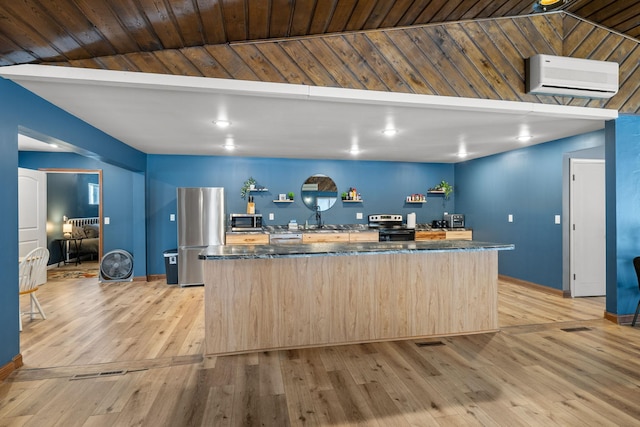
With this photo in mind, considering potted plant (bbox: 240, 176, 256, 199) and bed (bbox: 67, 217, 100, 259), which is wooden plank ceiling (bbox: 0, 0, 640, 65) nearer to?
potted plant (bbox: 240, 176, 256, 199)

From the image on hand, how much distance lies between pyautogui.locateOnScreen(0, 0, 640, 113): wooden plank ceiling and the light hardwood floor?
229 centimetres

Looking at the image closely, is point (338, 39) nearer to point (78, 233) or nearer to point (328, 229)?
point (328, 229)

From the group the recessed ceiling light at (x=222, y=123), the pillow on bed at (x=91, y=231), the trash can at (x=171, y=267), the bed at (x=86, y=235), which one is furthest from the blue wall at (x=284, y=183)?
the pillow on bed at (x=91, y=231)

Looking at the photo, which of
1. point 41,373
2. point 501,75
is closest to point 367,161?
point 501,75

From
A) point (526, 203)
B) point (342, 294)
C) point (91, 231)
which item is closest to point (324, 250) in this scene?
point (342, 294)

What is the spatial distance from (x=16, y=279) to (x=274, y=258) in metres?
1.98

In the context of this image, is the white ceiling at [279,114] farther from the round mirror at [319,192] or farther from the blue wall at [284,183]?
the round mirror at [319,192]

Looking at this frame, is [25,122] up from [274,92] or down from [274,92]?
down

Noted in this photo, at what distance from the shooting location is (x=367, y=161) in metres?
6.62

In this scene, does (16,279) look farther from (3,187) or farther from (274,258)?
(274,258)

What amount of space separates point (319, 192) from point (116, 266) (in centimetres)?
376

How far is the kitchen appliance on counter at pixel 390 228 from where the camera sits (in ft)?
19.6

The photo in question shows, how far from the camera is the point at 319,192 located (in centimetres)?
641

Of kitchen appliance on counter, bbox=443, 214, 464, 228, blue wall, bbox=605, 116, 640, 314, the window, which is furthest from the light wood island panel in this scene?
the window
